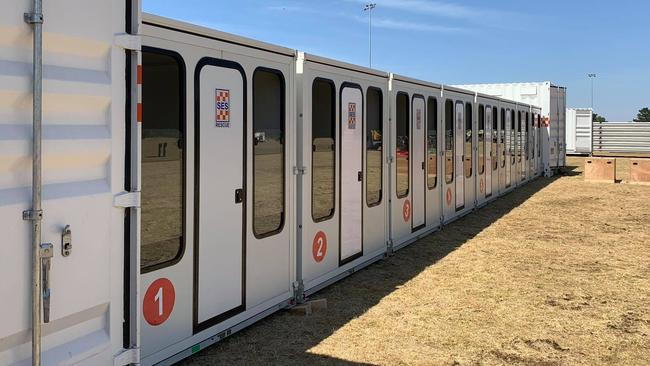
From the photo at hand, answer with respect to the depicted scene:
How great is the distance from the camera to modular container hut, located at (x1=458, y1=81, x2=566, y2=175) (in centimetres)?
1928

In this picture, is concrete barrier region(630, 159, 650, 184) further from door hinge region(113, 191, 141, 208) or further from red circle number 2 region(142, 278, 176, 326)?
door hinge region(113, 191, 141, 208)

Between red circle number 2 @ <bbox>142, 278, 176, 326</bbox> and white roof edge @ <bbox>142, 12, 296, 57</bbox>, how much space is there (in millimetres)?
1597

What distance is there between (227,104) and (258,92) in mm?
492

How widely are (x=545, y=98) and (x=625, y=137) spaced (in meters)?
18.8

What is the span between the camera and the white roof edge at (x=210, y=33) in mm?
3734

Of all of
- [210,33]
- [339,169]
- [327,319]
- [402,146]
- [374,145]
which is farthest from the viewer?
[402,146]

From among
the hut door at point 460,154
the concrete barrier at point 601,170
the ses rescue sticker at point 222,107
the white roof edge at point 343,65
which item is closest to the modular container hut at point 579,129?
the concrete barrier at point 601,170

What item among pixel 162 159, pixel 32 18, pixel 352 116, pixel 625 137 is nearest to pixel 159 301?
pixel 162 159

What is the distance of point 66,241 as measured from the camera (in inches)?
90.1

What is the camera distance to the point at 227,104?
14.4 feet

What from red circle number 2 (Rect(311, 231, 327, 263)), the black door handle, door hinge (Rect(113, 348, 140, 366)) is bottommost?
door hinge (Rect(113, 348, 140, 366))

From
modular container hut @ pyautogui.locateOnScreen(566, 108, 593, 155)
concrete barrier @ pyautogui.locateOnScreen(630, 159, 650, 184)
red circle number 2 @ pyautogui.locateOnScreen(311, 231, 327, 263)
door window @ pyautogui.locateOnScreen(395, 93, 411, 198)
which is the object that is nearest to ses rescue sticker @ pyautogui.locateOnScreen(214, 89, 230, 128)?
red circle number 2 @ pyautogui.locateOnScreen(311, 231, 327, 263)

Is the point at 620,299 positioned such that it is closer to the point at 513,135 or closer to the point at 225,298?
the point at 225,298

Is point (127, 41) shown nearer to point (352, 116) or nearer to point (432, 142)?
point (352, 116)
